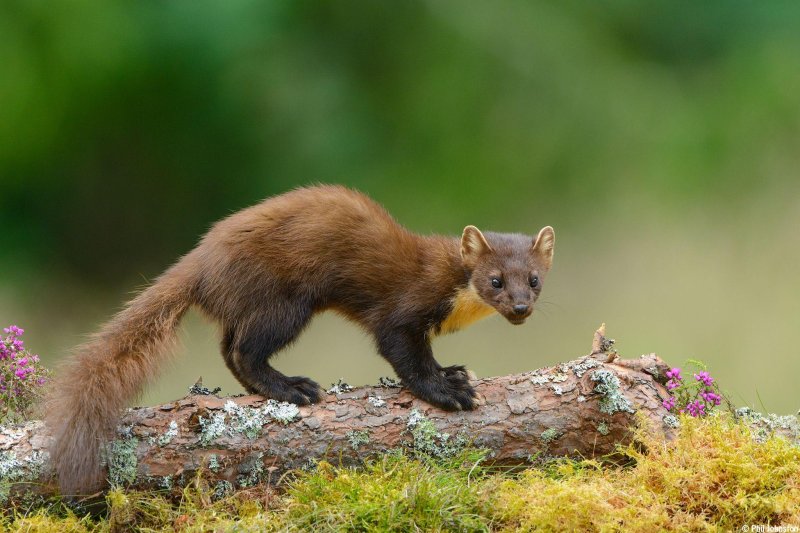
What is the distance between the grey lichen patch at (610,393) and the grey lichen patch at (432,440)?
57 centimetres

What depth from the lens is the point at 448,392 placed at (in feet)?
12.7

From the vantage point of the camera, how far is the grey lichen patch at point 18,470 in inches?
138

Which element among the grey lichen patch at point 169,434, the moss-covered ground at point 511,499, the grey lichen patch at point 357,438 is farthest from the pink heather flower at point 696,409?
the grey lichen patch at point 169,434

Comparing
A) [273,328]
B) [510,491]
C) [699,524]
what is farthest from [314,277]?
[699,524]

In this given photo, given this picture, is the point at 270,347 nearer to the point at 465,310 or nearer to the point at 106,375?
the point at 106,375

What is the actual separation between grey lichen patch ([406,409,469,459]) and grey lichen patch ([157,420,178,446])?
2.92ft

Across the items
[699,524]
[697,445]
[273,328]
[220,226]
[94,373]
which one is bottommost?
[699,524]

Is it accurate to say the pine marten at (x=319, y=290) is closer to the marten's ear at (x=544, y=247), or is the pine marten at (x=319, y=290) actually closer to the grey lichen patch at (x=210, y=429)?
the marten's ear at (x=544, y=247)

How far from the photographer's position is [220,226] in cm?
407

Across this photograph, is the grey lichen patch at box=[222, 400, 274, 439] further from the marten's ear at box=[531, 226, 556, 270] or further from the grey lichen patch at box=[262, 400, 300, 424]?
the marten's ear at box=[531, 226, 556, 270]

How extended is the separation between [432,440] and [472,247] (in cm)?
86

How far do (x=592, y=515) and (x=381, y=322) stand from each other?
1318mm

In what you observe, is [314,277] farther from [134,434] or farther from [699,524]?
[699,524]

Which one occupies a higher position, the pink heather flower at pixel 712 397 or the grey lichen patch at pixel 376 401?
the pink heather flower at pixel 712 397
